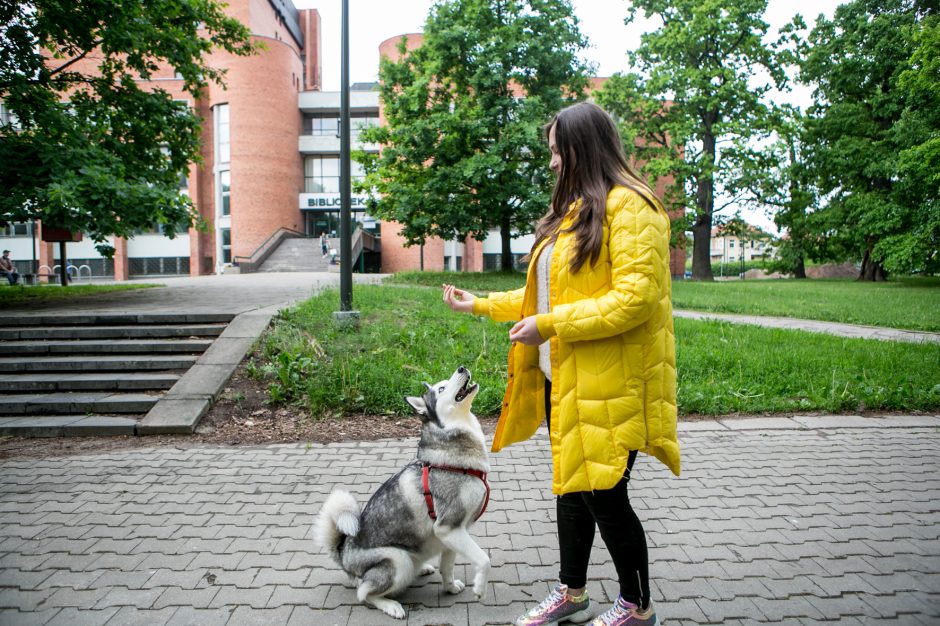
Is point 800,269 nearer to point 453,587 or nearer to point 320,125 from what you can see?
point 320,125

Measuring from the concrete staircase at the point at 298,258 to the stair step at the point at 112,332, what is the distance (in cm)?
2781

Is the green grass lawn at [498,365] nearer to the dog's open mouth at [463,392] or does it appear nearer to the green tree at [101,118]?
the dog's open mouth at [463,392]

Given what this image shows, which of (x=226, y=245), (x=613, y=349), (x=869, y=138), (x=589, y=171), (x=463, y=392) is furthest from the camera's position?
(x=226, y=245)

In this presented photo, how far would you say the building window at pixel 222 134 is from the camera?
4238cm

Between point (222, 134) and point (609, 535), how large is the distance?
154 feet

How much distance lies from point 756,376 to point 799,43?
1065 inches

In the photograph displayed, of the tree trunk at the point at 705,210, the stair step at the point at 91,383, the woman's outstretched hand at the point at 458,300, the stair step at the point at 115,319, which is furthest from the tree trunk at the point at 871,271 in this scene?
the woman's outstretched hand at the point at 458,300

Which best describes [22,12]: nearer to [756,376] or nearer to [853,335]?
[756,376]

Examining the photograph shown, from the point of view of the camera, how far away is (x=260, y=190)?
42531 mm

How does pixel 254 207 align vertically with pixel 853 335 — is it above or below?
above

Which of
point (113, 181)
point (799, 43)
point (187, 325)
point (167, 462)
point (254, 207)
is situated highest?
point (799, 43)

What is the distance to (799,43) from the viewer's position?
1073 inches

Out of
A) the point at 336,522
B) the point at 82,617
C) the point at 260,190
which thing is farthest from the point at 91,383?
the point at 260,190

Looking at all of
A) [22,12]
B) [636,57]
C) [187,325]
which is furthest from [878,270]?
[22,12]
